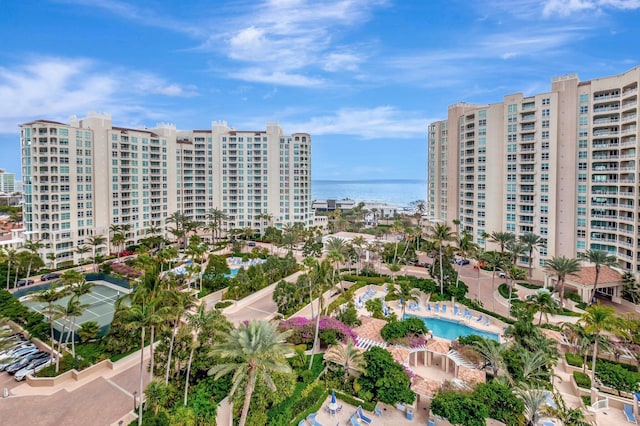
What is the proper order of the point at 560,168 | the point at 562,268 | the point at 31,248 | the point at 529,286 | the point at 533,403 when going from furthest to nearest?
the point at 560,168
the point at 31,248
the point at 529,286
the point at 562,268
the point at 533,403

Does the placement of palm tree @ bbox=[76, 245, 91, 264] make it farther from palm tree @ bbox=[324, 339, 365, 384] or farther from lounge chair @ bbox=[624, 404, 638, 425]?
lounge chair @ bbox=[624, 404, 638, 425]

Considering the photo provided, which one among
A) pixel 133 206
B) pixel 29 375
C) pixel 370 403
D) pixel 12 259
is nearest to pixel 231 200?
pixel 133 206

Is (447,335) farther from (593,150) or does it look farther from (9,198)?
(9,198)

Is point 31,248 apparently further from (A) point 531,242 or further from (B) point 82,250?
(A) point 531,242

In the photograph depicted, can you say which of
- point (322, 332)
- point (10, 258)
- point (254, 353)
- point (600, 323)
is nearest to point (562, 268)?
point (600, 323)

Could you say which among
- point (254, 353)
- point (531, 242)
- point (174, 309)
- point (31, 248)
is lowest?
point (254, 353)

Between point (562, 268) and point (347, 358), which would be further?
point (562, 268)
